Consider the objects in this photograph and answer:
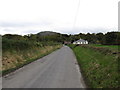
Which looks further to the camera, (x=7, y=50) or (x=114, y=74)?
(x=7, y=50)

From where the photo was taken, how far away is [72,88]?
26.7 ft

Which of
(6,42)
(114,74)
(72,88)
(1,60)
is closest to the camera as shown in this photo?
(72,88)

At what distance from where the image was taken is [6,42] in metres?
19.3

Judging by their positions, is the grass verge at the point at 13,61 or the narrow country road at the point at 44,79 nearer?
the narrow country road at the point at 44,79

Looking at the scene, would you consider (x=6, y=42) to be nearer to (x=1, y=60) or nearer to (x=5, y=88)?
(x=1, y=60)

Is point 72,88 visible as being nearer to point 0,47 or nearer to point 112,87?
point 112,87

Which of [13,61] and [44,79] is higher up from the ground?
[13,61]

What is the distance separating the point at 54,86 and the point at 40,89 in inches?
35.9

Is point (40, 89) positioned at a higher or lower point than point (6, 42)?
lower

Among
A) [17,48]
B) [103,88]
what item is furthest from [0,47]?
[103,88]

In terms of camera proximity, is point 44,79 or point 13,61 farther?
point 13,61

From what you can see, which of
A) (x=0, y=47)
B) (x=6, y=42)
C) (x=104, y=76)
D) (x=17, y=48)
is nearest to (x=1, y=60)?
(x=0, y=47)

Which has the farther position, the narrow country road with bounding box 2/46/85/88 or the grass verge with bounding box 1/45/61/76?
the grass verge with bounding box 1/45/61/76

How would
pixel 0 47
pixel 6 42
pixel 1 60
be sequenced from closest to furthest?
pixel 1 60 → pixel 0 47 → pixel 6 42
